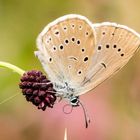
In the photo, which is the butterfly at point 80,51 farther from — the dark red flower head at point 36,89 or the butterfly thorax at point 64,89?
the dark red flower head at point 36,89

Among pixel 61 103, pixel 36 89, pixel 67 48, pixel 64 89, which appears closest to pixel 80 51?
pixel 67 48

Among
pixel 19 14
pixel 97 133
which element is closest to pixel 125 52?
pixel 97 133

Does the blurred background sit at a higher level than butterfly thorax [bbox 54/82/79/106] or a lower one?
higher

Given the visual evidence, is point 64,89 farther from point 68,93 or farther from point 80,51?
point 80,51

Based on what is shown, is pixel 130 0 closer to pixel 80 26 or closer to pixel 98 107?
pixel 98 107

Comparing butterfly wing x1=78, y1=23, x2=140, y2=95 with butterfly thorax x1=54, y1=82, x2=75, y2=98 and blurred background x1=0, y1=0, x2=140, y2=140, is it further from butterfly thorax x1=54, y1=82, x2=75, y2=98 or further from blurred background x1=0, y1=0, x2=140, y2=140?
blurred background x1=0, y1=0, x2=140, y2=140

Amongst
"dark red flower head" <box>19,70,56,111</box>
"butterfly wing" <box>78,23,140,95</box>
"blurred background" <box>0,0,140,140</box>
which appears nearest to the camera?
"dark red flower head" <box>19,70,56,111</box>

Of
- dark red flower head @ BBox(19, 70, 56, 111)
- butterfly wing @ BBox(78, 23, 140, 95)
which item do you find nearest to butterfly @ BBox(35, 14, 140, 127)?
butterfly wing @ BBox(78, 23, 140, 95)
